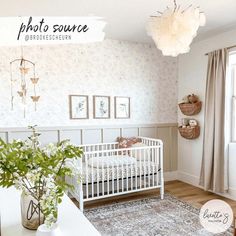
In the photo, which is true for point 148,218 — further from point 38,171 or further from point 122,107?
point 38,171

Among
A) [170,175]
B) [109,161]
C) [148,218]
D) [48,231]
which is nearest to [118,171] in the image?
[109,161]

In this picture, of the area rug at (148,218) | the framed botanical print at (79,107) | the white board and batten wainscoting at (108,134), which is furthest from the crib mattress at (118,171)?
the framed botanical print at (79,107)

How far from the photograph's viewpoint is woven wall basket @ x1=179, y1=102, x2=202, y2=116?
371 centimetres

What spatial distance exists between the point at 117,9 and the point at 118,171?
76.4 inches

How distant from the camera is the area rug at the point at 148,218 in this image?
243 centimetres

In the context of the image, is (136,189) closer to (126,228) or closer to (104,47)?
(126,228)

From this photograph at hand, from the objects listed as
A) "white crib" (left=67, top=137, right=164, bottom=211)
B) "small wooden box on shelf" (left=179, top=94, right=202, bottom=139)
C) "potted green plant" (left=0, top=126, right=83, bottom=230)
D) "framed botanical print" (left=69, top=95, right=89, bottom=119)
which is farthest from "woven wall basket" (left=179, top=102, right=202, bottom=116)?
"potted green plant" (left=0, top=126, right=83, bottom=230)

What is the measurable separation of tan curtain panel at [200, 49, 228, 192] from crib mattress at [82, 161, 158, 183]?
0.80 m

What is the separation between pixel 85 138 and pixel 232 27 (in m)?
2.54

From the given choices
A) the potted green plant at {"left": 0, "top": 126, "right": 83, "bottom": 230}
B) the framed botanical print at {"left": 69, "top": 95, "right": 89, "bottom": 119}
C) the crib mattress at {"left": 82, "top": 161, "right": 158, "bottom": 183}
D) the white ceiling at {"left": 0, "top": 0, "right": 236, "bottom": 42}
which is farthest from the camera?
the framed botanical print at {"left": 69, "top": 95, "right": 89, "bottom": 119}

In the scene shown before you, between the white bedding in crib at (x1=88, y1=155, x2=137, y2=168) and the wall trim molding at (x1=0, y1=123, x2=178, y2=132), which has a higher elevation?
the wall trim molding at (x1=0, y1=123, x2=178, y2=132)

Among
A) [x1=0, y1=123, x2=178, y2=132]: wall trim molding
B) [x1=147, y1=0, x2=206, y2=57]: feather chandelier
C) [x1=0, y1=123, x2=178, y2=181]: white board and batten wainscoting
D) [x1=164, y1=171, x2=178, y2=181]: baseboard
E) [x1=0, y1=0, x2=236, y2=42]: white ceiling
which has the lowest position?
[x1=164, y1=171, x2=178, y2=181]: baseboard

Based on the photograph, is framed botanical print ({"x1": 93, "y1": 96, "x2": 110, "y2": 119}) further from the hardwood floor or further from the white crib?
the hardwood floor

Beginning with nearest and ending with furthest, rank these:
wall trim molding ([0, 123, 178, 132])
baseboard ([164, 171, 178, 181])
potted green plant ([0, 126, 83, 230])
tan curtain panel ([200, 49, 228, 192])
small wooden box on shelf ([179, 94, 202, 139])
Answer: potted green plant ([0, 126, 83, 230])
wall trim molding ([0, 123, 178, 132])
tan curtain panel ([200, 49, 228, 192])
small wooden box on shelf ([179, 94, 202, 139])
baseboard ([164, 171, 178, 181])
